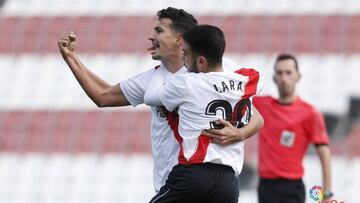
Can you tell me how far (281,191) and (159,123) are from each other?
91.3 inches

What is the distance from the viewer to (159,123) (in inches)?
176

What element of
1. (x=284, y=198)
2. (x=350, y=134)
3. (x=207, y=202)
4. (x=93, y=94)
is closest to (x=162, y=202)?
(x=207, y=202)

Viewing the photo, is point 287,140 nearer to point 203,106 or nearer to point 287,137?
point 287,137

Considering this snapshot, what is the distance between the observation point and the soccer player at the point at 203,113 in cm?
407

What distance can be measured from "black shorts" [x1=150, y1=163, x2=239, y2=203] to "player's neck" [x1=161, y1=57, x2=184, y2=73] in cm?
61

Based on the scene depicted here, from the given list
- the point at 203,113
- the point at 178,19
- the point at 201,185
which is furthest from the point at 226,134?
the point at 178,19

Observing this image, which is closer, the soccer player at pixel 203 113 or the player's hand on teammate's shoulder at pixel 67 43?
the soccer player at pixel 203 113

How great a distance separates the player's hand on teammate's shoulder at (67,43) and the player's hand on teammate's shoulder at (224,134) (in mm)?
873

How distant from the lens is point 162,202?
4.16 metres

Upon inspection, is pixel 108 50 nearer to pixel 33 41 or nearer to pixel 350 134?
pixel 33 41

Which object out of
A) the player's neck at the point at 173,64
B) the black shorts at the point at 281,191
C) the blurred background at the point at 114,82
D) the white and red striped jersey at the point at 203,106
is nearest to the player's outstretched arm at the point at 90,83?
the player's neck at the point at 173,64

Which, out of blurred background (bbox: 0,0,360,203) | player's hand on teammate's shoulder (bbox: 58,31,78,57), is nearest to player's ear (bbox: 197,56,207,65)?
player's hand on teammate's shoulder (bbox: 58,31,78,57)

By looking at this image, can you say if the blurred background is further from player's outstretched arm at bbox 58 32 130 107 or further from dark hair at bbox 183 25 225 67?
dark hair at bbox 183 25 225 67

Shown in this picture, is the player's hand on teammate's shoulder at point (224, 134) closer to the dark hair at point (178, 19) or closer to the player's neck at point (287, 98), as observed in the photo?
the dark hair at point (178, 19)
